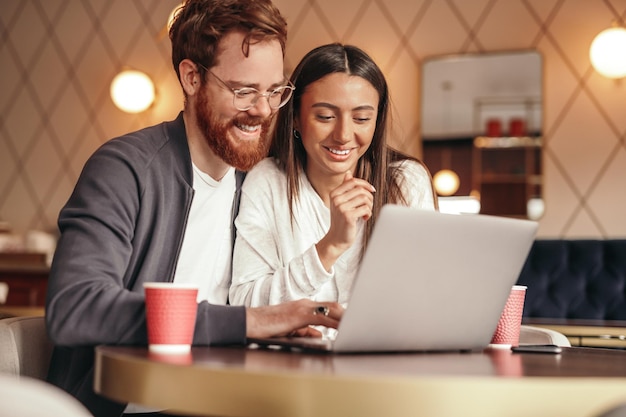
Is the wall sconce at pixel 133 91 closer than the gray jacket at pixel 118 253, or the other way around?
the gray jacket at pixel 118 253

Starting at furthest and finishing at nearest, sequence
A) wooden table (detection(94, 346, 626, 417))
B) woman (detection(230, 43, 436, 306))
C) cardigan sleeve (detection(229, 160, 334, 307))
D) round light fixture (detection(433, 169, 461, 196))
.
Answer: round light fixture (detection(433, 169, 461, 196)) → woman (detection(230, 43, 436, 306)) → cardigan sleeve (detection(229, 160, 334, 307)) → wooden table (detection(94, 346, 626, 417))

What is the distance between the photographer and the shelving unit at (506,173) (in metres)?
4.18

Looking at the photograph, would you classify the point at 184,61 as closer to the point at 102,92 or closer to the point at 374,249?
the point at 374,249

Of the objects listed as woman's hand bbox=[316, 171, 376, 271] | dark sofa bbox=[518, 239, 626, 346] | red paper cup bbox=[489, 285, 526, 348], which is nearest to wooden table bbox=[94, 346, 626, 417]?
red paper cup bbox=[489, 285, 526, 348]

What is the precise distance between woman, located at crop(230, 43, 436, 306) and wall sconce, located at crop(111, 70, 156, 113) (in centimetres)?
300

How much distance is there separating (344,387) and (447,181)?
360 cm

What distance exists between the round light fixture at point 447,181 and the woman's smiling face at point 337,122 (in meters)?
2.45

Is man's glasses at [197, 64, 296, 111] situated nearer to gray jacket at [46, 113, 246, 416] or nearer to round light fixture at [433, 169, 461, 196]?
gray jacket at [46, 113, 246, 416]

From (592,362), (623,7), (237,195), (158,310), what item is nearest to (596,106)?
(623,7)

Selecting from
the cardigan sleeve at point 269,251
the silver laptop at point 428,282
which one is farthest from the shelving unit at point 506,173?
the silver laptop at point 428,282

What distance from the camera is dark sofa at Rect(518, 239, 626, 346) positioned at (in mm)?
3537

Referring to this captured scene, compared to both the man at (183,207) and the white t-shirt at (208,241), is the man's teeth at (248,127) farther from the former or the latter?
the white t-shirt at (208,241)

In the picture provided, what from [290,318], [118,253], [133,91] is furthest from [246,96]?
[133,91]

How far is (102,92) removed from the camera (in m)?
5.04
